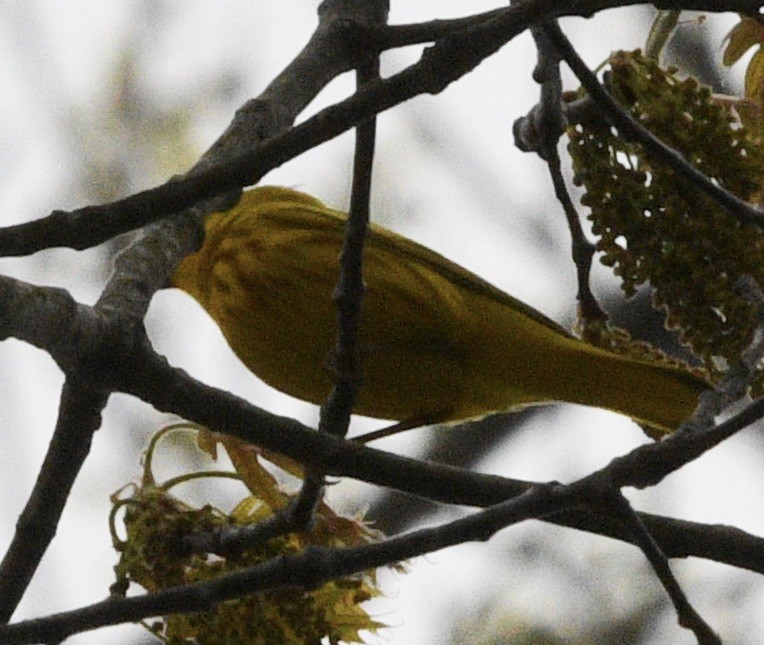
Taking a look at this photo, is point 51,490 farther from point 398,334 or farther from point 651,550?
point 398,334

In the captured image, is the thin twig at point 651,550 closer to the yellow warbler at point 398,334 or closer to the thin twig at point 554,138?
the thin twig at point 554,138

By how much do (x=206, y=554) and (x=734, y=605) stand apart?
4.79 metres

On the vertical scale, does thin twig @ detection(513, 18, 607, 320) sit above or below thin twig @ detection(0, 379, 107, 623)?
above

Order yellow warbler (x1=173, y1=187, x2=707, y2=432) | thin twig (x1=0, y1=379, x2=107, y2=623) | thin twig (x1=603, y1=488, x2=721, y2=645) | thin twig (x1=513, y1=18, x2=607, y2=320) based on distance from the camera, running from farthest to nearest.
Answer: yellow warbler (x1=173, y1=187, x2=707, y2=432) → thin twig (x1=513, y1=18, x2=607, y2=320) → thin twig (x1=0, y1=379, x2=107, y2=623) → thin twig (x1=603, y1=488, x2=721, y2=645)

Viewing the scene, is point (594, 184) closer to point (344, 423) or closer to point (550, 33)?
point (550, 33)

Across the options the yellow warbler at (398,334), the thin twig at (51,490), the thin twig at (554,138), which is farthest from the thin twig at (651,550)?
the yellow warbler at (398,334)

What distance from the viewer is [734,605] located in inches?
265

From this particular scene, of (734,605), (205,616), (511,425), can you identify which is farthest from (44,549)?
(734,605)

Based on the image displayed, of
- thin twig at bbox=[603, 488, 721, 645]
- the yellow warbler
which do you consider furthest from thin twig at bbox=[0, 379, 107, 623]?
the yellow warbler

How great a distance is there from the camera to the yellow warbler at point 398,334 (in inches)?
132

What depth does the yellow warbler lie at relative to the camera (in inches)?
132

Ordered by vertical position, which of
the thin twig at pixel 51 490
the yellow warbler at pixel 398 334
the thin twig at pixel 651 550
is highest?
the yellow warbler at pixel 398 334

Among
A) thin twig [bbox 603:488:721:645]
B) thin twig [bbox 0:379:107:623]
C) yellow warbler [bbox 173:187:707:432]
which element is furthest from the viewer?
yellow warbler [bbox 173:187:707:432]

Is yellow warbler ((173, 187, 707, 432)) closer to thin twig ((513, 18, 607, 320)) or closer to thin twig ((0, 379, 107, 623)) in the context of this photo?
thin twig ((513, 18, 607, 320))
